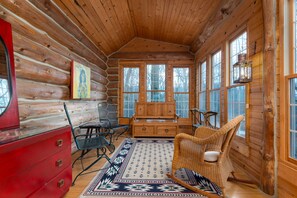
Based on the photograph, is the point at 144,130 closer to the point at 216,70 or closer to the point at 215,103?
the point at 215,103

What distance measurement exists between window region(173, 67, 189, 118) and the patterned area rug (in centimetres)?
244

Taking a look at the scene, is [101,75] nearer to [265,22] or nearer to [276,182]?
[265,22]

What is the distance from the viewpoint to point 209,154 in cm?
201

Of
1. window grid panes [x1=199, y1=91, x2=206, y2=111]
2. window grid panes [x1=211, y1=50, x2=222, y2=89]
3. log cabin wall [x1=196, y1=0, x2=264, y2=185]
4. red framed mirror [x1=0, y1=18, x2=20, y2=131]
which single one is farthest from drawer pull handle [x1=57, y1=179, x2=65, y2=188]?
window grid panes [x1=199, y1=91, x2=206, y2=111]

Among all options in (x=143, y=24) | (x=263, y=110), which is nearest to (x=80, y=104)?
(x=143, y=24)

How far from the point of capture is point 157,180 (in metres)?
2.26

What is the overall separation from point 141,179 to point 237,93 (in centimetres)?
211

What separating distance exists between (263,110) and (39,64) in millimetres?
3064

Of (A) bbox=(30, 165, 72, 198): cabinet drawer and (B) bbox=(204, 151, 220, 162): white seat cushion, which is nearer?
(A) bbox=(30, 165, 72, 198): cabinet drawer

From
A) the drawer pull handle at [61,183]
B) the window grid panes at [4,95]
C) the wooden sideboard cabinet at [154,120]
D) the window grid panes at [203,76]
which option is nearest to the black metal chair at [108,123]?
the wooden sideboard cabinet at [154,120]

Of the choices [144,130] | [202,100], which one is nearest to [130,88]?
[144,130]

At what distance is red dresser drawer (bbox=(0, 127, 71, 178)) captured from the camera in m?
1.09

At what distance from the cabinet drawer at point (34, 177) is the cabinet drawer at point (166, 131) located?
3.10 metres

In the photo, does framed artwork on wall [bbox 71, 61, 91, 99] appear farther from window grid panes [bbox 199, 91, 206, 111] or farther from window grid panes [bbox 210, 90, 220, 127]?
window grid panes [bbox 199, 91, 206, 111]
